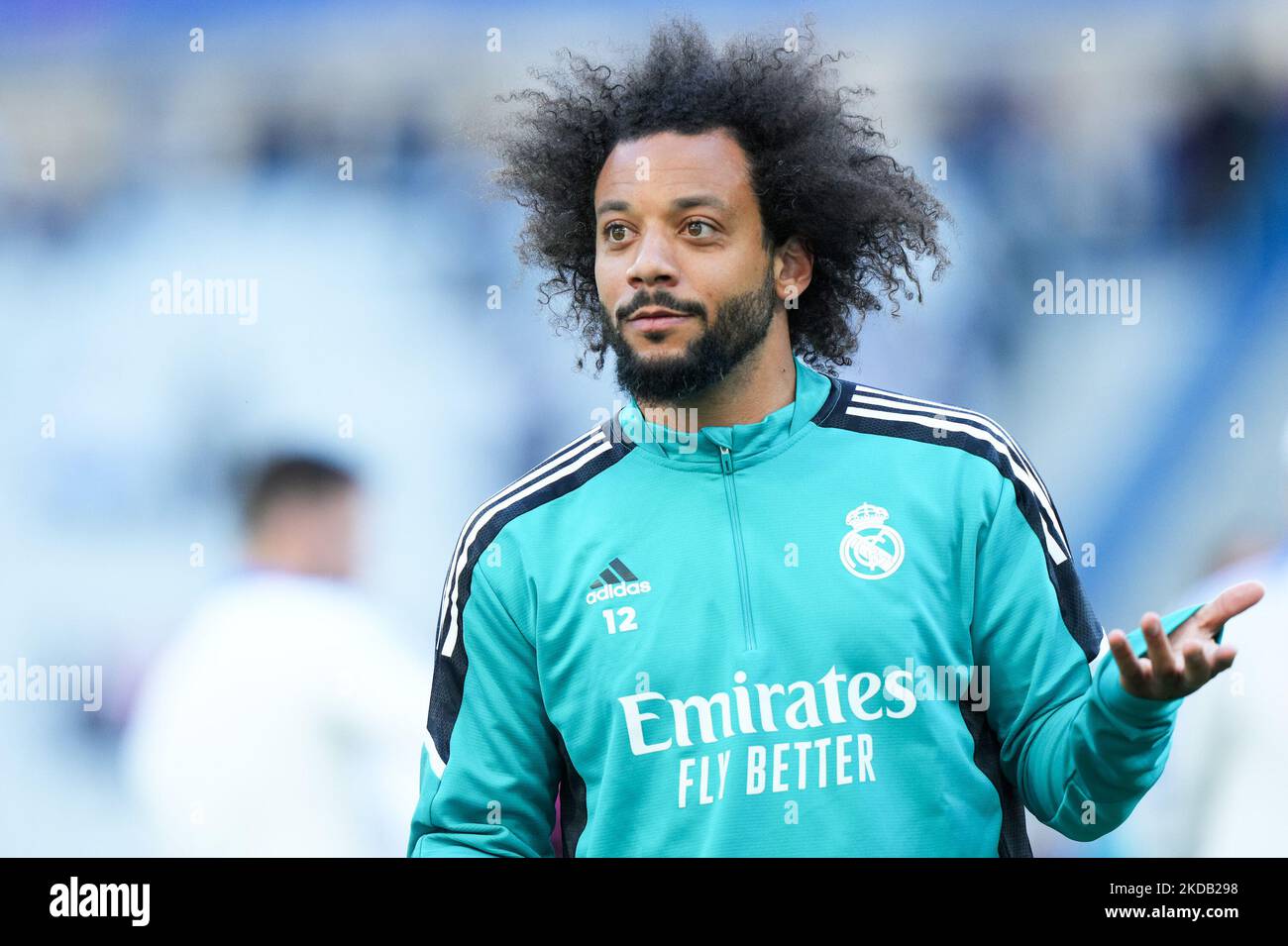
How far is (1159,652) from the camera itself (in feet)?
7.25

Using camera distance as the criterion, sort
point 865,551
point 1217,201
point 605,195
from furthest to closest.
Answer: point 1217,201 < point 605,195 < point 865,551

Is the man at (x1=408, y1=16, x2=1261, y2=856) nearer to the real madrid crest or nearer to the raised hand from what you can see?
the real madrid crest

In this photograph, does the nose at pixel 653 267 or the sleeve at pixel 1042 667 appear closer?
the sleeve at pixel 1042 667

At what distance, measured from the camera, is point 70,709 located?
3.38 meters

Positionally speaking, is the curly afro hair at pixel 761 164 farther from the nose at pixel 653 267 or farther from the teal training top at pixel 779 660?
the teal training top at pixel 779 660

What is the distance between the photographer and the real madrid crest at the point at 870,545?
8.48 feet

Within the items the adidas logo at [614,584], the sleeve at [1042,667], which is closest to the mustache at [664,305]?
the adidas logo at [614,584]

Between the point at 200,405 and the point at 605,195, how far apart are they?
1.26m

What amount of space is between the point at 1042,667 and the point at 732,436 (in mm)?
742

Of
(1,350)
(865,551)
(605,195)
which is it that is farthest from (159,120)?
(865,551)

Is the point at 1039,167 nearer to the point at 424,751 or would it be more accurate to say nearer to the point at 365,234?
the point at 365,234

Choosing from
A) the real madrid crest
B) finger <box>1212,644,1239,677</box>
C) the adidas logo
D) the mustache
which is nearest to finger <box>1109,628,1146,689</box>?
finger <box>1212,644,1239,677</box>

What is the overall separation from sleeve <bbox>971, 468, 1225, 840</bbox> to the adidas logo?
0.67 metres

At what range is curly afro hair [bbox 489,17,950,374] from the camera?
287 cm
